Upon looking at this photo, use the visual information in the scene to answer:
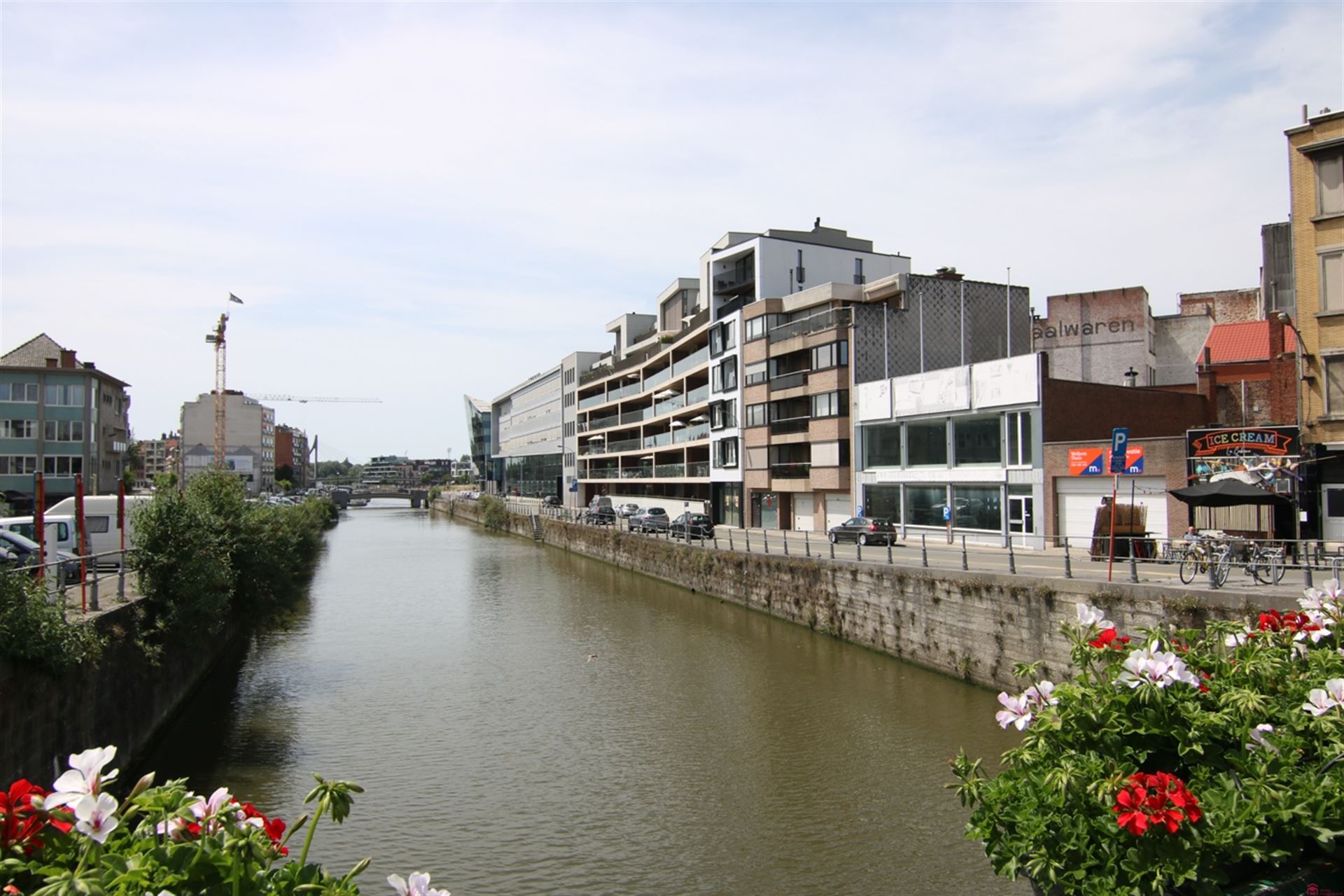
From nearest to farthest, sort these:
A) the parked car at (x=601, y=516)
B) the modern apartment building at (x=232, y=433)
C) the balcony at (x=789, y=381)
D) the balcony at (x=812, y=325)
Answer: the balcony at (x=812, y=325)
the balcony at (x=789, y=381)
the parked car at (x=601, y=516)
the modern apartment building at (x=232, y=433)

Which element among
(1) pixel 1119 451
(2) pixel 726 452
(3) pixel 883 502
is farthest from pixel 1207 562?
(2) pixel 726 452

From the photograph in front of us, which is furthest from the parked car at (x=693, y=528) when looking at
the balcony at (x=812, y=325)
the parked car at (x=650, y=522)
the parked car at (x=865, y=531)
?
the balcony at (x=812, y=325)

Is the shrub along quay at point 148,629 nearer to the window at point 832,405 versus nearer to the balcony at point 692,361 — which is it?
the window at point 832,405

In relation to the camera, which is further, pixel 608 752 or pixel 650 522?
pixel 650 522

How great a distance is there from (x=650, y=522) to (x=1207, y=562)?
1409 inches

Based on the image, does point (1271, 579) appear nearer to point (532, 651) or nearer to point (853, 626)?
point (853, 626)

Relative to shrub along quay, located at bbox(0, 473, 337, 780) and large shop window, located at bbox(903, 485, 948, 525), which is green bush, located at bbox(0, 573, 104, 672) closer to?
shrub along quay, located at bbox(0, 473, 337, 780)

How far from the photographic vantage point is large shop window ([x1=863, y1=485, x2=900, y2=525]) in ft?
136

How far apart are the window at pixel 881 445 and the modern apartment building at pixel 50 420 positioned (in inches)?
2002

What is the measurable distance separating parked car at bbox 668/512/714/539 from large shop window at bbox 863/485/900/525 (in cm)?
737

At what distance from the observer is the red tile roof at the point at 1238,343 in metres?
44.1

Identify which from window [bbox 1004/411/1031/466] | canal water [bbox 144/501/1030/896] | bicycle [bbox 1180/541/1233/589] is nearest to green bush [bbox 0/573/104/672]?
canal water [bbox 144/501/1030/896]

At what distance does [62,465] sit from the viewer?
63469mm

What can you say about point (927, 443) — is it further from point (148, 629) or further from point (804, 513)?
point (148, 629)
